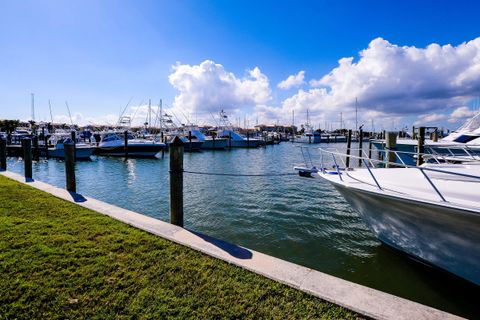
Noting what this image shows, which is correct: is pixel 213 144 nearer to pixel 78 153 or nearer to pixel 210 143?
pixel 210 143

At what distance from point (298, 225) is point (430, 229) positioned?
167 inches

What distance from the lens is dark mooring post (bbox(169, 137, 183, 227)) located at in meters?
5.35

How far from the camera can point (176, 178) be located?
5.41m

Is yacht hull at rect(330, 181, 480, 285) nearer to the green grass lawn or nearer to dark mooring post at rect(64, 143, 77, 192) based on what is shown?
the green grass lawn

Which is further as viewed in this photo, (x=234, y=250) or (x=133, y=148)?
(x=133, y=148)

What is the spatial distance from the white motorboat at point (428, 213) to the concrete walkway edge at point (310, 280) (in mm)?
2000

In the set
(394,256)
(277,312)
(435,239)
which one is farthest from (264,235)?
(277,312)

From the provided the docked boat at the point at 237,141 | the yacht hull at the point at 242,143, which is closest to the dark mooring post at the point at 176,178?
the docked boat at the point at 237,141

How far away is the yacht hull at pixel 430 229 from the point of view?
165 inches

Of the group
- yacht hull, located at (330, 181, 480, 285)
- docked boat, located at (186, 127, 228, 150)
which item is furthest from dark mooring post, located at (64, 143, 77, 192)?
docked boat, located at (186, 127, 228, 150)

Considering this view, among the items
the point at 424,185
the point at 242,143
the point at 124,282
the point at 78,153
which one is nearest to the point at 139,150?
the point at 78,153

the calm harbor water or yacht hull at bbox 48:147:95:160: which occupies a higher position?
yacht hull at bbox 48:147:95:160

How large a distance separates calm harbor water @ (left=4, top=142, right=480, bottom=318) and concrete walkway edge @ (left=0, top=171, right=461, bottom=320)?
8.31 ft

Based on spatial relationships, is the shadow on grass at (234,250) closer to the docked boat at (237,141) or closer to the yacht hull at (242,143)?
the docked boat at (237,141)
